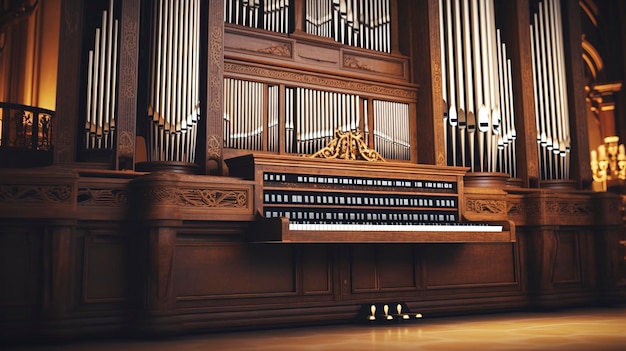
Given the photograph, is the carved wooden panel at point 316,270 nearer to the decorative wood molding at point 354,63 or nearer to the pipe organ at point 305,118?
the pipe organ at point 305,118

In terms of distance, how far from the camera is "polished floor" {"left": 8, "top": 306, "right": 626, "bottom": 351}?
5035 millimetres

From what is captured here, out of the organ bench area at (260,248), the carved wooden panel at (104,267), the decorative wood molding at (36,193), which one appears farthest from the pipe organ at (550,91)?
the decorative wood molding at (36,193)

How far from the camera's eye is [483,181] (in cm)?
809

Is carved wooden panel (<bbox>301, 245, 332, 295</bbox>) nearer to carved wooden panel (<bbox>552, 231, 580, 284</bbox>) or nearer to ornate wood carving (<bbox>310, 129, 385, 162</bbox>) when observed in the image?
ornate wood carving (<bbox>310, 129, 385, 162</bbox>)

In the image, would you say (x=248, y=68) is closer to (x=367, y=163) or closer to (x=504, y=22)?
(x=367, y=163)

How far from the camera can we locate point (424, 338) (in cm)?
554

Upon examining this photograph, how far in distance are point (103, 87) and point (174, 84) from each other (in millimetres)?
670

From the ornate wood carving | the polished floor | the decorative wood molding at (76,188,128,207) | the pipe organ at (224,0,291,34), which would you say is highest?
Result: the pipe organ at (224,0,291,34)

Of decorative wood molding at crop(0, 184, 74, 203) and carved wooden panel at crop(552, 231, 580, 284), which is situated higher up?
decorative wood molding at crop(0, 184, 74, 203)

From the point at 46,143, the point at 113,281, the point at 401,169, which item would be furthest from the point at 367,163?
the point at 46,143

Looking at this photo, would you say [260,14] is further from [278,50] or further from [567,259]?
[567,259]

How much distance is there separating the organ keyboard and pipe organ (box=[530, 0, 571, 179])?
2.00 metres

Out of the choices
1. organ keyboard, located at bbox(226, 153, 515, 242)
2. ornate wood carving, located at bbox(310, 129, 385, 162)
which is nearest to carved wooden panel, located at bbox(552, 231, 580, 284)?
organ keyboard, located at bbox(226, 153, 515, 242)

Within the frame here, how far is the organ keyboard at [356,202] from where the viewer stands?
616cm
